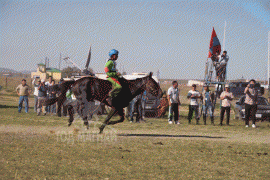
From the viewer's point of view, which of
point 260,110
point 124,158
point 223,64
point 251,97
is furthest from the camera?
point 223,64

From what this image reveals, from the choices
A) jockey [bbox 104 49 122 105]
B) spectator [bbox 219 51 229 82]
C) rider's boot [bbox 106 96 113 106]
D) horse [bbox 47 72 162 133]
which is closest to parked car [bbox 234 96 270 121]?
spectator [bbox 219 51 229 82]

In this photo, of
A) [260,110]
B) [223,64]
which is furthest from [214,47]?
[260,110]

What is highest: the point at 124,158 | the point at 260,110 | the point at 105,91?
the point at 105,91

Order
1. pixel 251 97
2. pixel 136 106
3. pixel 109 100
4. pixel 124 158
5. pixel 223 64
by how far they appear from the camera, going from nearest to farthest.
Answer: pixel 124 158
pixel 109 100
pixel 251 97
pixel 136 106
pixel 223 64

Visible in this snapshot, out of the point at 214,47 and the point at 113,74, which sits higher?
the point at 214,47

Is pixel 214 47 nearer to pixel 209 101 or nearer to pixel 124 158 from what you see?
pixel 209 101

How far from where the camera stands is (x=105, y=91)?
10.8m

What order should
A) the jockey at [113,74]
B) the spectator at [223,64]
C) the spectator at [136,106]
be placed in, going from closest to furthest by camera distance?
the jockey at [113,74]
the spectator at [136,106]
the spectator at [223,64]

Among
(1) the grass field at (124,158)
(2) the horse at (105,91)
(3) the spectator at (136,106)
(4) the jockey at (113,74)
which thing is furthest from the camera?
(3) the spectator at (136,106)

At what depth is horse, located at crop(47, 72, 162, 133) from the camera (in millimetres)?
10570

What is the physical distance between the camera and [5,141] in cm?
934

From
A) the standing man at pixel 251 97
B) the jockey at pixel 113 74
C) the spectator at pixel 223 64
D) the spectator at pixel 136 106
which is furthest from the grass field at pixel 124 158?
the spectator at pixel 223 64

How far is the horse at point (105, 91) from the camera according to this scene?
34.7 ft

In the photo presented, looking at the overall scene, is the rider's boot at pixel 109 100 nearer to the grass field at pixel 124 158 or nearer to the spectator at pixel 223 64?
the grass field at pixel 124 158
